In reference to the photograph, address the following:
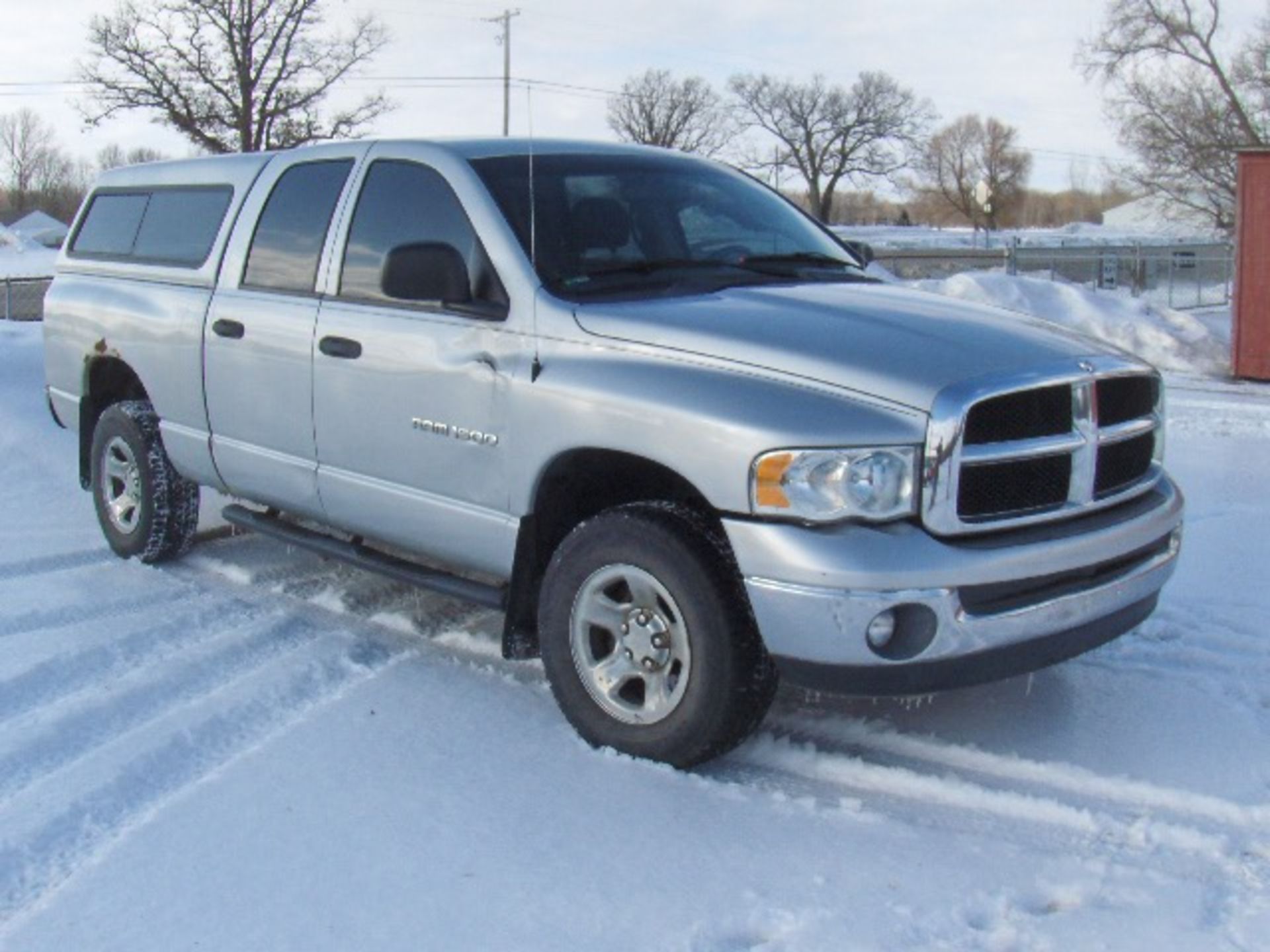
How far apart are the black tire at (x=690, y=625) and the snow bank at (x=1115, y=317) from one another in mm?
11618

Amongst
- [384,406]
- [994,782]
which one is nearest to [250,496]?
[384,406]

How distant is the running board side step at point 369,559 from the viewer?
14.8ft

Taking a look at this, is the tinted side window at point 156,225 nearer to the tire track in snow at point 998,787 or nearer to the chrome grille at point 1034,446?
the tire track in snow at point 998,787

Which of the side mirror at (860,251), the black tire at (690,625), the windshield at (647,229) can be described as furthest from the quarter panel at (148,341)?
the side mirror at (860,251)

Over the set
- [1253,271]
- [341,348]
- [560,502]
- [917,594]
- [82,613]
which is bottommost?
[82,613]

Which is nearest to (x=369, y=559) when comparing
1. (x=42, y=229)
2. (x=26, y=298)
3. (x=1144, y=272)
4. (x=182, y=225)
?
(x=182, y=225)

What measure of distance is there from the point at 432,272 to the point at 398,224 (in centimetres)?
61

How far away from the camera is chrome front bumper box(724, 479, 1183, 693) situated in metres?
3.48

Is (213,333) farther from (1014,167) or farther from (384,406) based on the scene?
(1014,167)

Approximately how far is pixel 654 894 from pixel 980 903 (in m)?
0.76

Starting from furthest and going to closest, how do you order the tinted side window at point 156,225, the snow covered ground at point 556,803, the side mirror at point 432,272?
the tinted side window at point 156,225 → the side mirror at point 432,272 → the snow covered ground at point 556,803

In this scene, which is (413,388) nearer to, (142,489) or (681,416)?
(681,416)

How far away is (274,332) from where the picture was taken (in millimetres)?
5207

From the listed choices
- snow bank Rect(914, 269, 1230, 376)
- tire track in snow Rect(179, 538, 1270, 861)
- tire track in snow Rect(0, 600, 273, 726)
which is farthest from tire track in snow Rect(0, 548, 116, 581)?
snow bank Rect(914, 269, 1230, 376)
